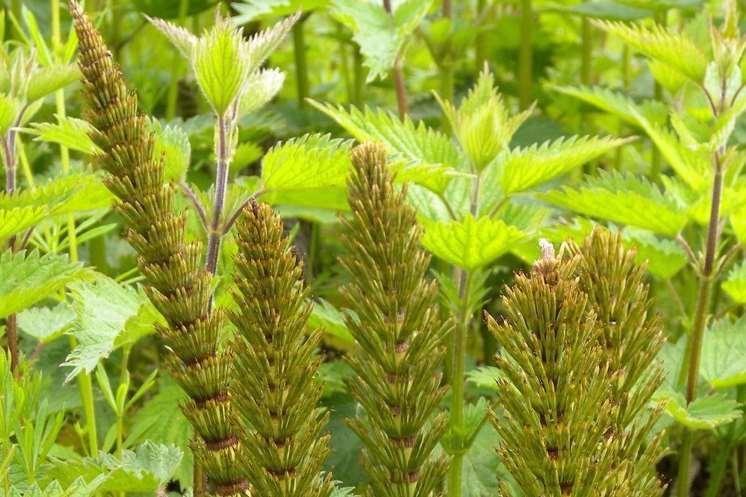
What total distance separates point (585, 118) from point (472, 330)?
76 cm

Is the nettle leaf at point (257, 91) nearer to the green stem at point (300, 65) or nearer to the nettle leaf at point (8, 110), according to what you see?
the nettle leaf at point (8, 110)

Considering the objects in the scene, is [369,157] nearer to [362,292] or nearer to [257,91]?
[362,292]

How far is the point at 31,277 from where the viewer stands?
868 millimetres

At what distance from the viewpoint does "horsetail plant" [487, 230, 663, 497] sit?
505 mm

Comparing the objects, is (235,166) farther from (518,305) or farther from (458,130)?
(518,305)

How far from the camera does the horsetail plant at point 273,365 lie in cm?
54

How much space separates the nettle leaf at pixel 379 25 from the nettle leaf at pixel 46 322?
450mm

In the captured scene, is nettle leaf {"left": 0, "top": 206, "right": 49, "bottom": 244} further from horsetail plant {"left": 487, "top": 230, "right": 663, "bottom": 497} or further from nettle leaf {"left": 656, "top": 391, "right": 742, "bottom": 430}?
nettle leaf {"left": 656, "top": 391, "right": 742, "bottom": 430}

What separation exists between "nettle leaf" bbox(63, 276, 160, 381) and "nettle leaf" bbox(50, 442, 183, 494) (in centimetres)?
7

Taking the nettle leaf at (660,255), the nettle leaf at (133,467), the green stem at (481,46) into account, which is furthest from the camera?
the green stem at (481,46)

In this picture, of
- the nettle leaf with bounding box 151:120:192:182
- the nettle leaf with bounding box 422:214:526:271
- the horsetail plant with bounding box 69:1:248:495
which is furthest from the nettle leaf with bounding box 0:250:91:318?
the nettle leaf with bounding box 422:214:526:271

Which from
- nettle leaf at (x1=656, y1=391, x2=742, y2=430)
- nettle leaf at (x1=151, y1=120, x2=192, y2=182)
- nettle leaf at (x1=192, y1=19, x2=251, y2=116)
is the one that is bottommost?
nettle leaf at (x1=656, y1=391, x2=742, y2=430)

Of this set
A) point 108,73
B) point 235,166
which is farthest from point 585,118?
point 108,73

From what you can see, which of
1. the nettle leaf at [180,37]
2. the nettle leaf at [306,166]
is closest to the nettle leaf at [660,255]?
the nettle leaf at [306,166]
